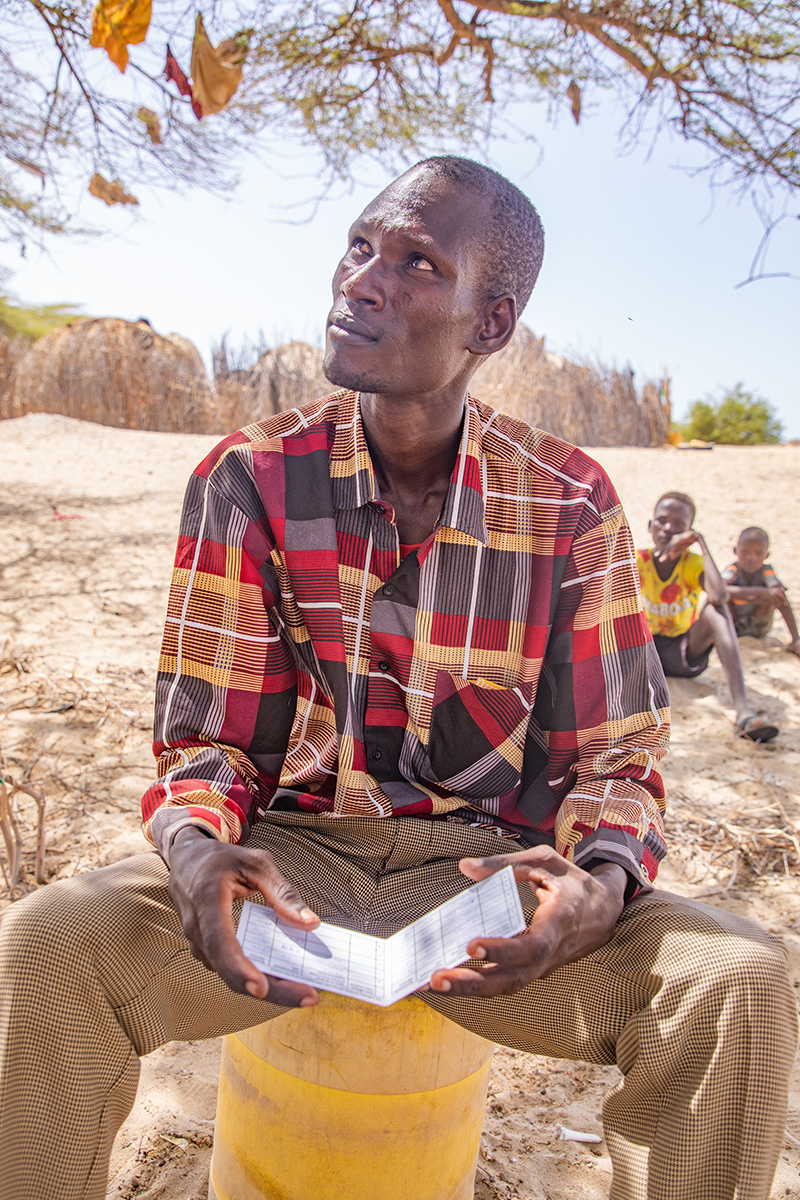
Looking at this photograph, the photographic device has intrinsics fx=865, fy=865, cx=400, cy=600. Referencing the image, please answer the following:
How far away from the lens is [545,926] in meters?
1.21

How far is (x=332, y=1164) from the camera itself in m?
1.41

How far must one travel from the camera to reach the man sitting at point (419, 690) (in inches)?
50.0

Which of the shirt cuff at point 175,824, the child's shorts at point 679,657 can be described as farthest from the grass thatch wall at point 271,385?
the shirt cuff at point 175,824

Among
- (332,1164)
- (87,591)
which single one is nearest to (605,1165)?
(332,1164)

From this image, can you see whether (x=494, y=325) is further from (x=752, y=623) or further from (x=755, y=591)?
(x=752, y=623)

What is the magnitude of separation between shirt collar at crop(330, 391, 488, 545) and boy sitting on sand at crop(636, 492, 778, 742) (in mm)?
3459

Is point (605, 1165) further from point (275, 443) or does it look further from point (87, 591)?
point (87, 591)

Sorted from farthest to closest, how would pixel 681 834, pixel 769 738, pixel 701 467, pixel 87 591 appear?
pixel 701 467, pixel 87 591, pixel 769 738, pixel 681 834

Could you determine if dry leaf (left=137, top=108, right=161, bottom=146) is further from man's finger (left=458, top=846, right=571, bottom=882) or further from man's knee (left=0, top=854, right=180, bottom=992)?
man's finger (left=458, top=846, right=571, bottom=882)

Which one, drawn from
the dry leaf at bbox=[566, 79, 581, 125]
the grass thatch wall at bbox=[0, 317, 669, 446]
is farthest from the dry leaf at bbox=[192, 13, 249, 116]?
the grass thatch wall at bbox=[0, 317, 669, 446]

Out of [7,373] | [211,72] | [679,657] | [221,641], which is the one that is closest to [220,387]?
[7,373]

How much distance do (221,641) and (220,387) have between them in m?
11.4

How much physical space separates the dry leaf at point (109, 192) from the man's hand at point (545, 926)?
455 centimetres

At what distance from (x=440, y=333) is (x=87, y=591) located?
3901mm
